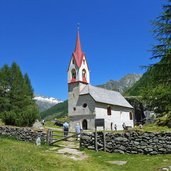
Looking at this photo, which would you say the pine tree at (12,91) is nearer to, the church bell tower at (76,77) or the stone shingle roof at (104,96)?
the church bell tower at (76,77)

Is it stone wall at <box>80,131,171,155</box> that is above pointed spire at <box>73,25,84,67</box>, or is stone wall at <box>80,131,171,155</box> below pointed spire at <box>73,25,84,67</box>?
below

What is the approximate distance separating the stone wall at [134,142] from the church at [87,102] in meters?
33.3

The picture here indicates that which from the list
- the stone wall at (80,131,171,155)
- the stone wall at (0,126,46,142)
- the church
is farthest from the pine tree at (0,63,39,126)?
the stone wall at (80,131,171,155)

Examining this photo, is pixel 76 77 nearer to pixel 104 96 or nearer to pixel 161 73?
pixel 104 96

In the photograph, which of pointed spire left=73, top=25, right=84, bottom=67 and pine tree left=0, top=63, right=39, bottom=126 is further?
pointed spire left=73, top=25, right=84, bottom=67

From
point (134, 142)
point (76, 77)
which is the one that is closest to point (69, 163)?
point (134, 142)

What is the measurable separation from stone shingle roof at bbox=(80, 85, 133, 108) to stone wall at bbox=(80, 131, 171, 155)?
34.3m

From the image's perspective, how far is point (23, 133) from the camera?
2486 cm

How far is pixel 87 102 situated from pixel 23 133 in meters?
31.3

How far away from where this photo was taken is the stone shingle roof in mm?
56516

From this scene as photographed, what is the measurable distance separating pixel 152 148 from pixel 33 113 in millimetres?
18774

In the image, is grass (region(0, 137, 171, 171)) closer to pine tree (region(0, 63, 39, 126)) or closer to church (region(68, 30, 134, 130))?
church (region(68, 30, 134, 130))

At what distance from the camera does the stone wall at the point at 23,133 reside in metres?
23.9

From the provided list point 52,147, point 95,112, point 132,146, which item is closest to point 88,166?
point 132,146
